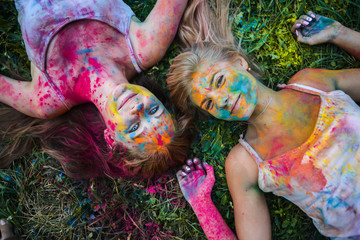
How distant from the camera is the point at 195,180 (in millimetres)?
3328

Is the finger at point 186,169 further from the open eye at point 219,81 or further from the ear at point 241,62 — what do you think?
the ear at point 241,62

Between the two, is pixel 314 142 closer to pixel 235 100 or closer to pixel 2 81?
pixel 235 100

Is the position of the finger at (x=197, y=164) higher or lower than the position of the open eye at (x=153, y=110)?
lower

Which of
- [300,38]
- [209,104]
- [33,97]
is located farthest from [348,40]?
[33,97]

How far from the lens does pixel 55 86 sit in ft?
9.71

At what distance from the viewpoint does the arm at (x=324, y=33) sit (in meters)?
3.13

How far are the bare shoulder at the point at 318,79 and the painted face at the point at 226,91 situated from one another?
68cm

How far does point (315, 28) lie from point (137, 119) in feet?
7.97

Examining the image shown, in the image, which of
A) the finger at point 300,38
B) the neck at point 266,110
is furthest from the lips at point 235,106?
the finger at point 300,38

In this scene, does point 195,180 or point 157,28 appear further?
point 195,180

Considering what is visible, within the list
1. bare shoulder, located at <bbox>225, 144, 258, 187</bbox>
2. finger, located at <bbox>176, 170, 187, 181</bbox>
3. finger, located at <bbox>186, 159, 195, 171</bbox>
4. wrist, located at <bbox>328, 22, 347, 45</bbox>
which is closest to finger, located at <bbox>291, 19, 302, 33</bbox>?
wrist, located at <bbox>328, 22, 347, 45</bbox>

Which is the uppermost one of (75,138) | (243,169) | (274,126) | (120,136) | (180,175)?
(120,136)

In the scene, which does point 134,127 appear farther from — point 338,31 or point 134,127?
point 338,31

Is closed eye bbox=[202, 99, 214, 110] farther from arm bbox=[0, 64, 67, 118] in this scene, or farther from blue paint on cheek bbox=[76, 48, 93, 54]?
arm bbox=[0, 64, 67, 118]
